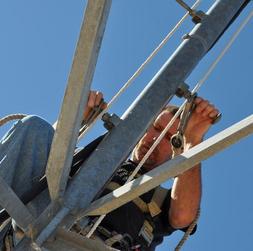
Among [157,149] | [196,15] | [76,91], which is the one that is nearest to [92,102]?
[196,15]

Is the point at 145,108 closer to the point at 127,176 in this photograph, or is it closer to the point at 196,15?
the point at 196,15

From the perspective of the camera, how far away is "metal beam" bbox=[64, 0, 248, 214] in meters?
3.15

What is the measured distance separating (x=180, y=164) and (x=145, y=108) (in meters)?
0.87

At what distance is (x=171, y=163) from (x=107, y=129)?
821mm

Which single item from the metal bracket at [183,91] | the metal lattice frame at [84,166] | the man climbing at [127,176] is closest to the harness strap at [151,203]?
the man climbing at [127,176]

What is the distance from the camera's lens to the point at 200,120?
4301mm

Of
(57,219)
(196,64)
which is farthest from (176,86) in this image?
(57,219)

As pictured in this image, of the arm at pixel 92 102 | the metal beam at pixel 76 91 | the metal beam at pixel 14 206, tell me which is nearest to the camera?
the metal beam at pixel 76 91

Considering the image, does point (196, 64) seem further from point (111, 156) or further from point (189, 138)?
point (111, 156)

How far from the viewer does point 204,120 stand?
4.29 m

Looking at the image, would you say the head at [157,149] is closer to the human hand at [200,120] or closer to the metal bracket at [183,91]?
the human hand at [200,120]

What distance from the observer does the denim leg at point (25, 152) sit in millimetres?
3719

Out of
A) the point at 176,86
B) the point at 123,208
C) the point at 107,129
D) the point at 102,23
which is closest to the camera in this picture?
the point at 102,23

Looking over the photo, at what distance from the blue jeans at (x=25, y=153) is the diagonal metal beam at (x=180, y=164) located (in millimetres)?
793
